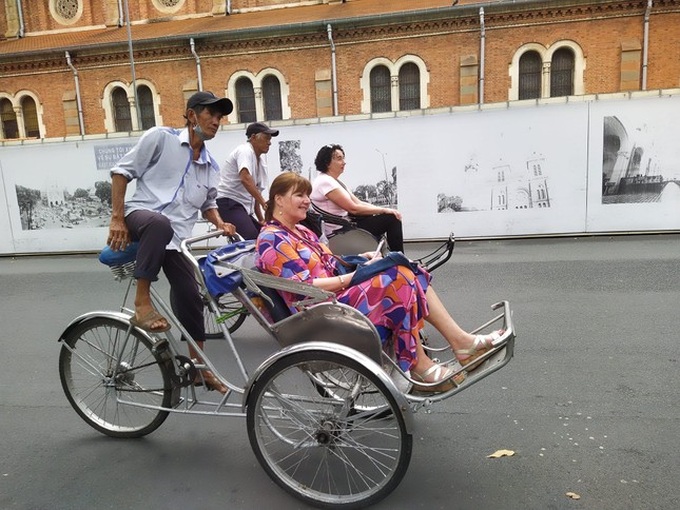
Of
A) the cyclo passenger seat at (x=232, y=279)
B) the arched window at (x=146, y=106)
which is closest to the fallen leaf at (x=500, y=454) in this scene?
the cyclo passenger seat at (x=232, y=279)

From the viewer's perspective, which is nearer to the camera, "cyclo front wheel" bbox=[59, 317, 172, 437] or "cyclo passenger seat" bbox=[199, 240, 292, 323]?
"cyclo passenger seat" bbox=[199, 240, 292, 323]

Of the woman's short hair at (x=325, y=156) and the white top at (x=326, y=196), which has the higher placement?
the woman's short hair at (x=325, y=156)

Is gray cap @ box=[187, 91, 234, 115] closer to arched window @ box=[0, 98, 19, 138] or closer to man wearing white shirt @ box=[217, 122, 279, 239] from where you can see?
man wearing white shirt @ box=[217, 122, 279, 239]

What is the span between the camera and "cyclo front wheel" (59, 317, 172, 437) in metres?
2.95

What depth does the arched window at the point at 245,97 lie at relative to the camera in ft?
71.0

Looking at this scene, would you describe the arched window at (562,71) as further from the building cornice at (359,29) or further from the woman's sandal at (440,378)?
the woman's sandal at (440,378)

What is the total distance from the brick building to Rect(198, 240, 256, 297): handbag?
16.9 m

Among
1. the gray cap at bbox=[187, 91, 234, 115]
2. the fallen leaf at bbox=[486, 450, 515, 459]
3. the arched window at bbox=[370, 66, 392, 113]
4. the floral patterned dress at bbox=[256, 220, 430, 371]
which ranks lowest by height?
the fallen leaf at bbox=[486, 450, 515, 459]

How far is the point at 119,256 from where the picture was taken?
9.51 feet

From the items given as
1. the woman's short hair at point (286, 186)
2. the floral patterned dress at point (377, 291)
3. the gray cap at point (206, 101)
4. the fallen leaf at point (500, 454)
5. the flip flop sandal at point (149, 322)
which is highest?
the gray cap at point (206, 101)

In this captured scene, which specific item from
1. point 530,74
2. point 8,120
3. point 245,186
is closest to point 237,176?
point 245,186

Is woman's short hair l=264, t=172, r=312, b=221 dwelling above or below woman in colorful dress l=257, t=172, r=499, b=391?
above

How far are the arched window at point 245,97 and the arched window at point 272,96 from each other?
0.55m

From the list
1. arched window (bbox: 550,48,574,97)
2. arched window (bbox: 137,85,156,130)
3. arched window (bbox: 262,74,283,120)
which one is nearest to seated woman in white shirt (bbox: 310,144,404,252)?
arched window (bbox: 262,74,283,120)
